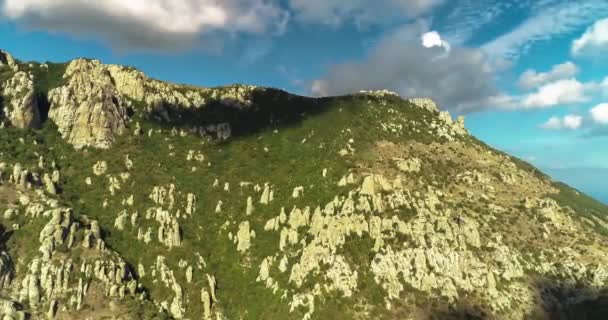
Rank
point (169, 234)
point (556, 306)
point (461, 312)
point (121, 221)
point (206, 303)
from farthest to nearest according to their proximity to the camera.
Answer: point (121, 221) < point (169, 234) < point (556, 306) < point (206, 303) < point (461, 312)

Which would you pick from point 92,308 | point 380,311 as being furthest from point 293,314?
point 92,308

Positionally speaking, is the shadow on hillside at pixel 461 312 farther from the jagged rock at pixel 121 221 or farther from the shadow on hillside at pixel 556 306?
the jagged rock at pixel 121 221

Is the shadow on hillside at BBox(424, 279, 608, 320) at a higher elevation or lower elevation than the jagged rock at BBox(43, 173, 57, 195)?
lower

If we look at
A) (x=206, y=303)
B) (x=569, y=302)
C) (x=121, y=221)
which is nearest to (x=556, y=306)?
(x=569, y=302)

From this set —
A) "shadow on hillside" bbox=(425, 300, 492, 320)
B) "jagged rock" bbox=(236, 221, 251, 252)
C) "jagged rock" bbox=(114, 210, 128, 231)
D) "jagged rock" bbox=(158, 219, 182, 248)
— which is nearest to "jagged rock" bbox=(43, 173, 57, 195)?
"jagged rock" bbox=(114, 210, 128, 231)

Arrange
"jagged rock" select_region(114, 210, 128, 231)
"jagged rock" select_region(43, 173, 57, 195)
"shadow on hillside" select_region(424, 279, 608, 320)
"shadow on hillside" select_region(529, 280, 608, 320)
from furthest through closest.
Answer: "jagged rock" select_region(43, 173, 57, 195) → "jagged rock" select_region(114, 210, 128, 231) → "shadow on hillside" select_region(529, 280, 608, 320) → "shadow on hillside" select_region(424, 279, 608, 320)

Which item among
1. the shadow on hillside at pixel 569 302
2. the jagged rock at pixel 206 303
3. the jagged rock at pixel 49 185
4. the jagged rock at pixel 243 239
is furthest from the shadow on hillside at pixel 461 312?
the jagged rock at pixel 49 185

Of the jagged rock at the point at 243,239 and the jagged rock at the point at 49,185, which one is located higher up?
the jagged rock at the point at 49,185

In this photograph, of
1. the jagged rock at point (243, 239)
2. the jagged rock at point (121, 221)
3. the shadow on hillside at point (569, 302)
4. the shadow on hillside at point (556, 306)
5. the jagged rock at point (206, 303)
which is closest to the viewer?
the shadow on hillside at point (556, 306)

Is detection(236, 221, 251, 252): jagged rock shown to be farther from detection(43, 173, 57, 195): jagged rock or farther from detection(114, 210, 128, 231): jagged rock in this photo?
detection(43, 173, 57, 195): jagged rock

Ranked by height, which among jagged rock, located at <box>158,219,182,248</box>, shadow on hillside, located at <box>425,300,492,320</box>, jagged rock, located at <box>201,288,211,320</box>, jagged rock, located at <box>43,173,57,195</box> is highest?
jagged rock, located at <box>43,173,57,195</box>

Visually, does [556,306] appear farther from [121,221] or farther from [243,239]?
[121,221]
